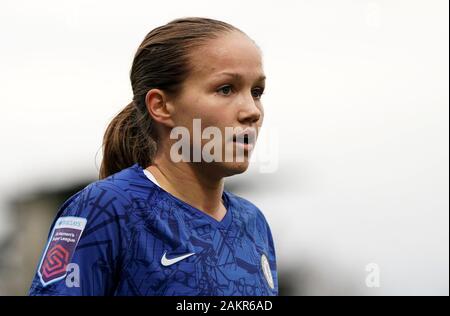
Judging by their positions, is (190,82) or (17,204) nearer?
(190,82)

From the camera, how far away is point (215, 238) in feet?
12.9

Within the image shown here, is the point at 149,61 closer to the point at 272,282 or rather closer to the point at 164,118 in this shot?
the point at 164,118

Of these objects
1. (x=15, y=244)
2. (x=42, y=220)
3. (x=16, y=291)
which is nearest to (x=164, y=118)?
(x=16, y=291)

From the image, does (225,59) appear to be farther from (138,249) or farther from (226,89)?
(138,249)

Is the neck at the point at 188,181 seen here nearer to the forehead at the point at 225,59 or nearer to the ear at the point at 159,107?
the ear at the point at 159,107

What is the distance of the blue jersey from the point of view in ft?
11.8

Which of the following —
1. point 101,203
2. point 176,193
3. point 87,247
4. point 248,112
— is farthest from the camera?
point 176,193

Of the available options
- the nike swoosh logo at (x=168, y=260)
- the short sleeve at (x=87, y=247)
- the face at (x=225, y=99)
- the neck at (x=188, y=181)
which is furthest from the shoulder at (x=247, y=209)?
the short sleeve at (x=87, y=247)

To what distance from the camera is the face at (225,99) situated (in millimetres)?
3848

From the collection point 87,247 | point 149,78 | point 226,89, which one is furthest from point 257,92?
point 87,247

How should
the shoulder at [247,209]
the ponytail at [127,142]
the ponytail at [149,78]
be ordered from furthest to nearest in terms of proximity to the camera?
the shoulder at [247,209], the ponytail at [127,142], the ponytail at [149,78]

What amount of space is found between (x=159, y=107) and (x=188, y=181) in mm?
336

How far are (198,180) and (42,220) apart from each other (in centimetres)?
1296

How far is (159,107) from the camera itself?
4.01m
